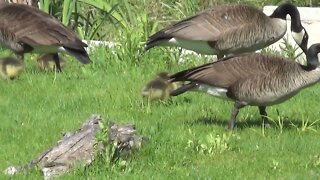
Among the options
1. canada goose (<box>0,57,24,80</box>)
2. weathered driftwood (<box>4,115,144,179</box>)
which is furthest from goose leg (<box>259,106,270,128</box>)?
canada goose (<box>0,57,24,80</box>)

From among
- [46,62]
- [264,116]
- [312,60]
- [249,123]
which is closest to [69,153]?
[264,116]

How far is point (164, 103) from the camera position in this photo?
1038cm

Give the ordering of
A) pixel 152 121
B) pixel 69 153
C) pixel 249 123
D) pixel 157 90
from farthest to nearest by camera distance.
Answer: pixel 157 90 → pixel 249 123 → pixel 152 121 → pixel 69 153

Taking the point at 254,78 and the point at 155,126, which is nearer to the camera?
the point at 254,78

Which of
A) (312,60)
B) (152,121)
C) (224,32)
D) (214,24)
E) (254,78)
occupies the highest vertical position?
(312,60)

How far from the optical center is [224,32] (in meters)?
11.9

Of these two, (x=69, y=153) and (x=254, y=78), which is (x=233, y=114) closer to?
(x=254, y=78)

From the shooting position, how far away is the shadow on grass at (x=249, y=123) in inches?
363

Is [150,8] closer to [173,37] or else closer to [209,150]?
[173,37]

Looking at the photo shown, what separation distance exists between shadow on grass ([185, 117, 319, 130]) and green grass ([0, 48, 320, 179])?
0.01 m

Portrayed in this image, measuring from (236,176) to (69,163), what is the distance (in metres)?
1.45

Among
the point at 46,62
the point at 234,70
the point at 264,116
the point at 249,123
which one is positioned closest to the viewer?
the point at 234,70

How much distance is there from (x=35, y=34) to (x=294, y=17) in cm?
379

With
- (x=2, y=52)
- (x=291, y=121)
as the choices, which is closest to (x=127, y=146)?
(x=291, y=121)
